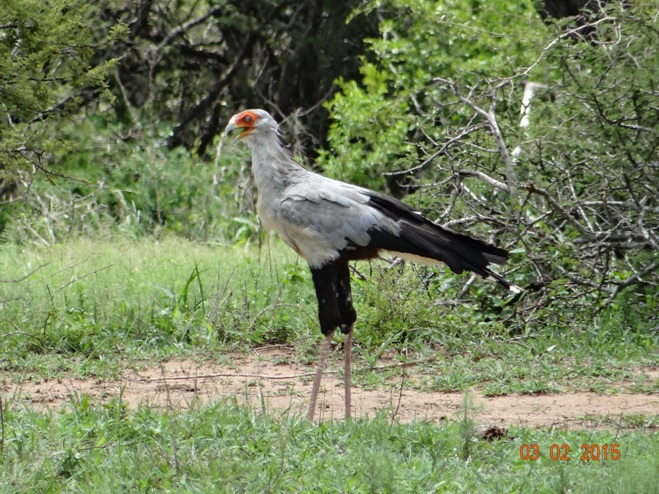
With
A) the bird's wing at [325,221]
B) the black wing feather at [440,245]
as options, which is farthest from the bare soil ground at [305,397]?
the bird's wing at [325,221]

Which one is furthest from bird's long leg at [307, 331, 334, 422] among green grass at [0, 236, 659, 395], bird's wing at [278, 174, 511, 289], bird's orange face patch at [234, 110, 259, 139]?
bird's orange face patch at [234, 110, 259, 139]

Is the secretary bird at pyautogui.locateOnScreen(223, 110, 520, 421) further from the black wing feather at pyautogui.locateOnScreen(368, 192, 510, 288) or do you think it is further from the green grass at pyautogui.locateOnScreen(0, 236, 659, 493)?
the green grass at pyautogui.locateOnScreen(0, 236, 659, 493)

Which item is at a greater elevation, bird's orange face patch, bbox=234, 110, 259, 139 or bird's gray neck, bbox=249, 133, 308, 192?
bird's orange face patch, bbox=234, 110, 259, 139

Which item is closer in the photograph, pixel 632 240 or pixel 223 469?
pixel 223 469

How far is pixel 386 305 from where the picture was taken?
6949 millimetres

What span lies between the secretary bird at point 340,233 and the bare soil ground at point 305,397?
0.35 m

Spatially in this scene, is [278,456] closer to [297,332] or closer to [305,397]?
[305,397]

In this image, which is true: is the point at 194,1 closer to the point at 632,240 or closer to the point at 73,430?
the point at 632,240

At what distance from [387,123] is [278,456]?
5777 millimetres

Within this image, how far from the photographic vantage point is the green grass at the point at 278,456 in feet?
12.6

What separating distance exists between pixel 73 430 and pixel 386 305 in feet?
9.73

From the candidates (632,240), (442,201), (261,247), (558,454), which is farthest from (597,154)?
(261,247)
